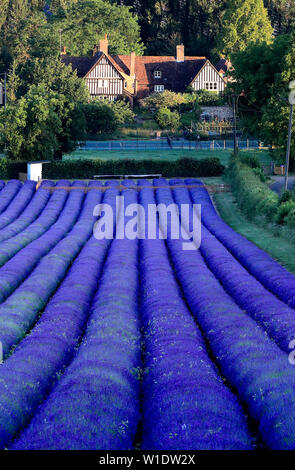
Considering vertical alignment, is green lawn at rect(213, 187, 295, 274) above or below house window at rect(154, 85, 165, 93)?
below

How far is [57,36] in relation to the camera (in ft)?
339

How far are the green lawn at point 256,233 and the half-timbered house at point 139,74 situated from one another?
5388 centimetres

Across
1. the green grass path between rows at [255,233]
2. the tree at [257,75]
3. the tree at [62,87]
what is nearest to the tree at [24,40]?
the tree at [62,87]

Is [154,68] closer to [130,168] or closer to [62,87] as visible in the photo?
[62,87]

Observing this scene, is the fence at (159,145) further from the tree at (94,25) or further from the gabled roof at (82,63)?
the tree at (94,25)

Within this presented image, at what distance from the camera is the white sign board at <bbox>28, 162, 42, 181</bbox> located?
52469mm

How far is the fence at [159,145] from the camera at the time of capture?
73.4m

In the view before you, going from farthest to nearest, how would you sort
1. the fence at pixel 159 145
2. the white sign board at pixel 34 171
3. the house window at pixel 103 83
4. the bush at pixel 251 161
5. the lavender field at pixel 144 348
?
the house window at pixel 103 83 → the fence at pixel 159 145 → the white sign board at pixel 34 171 → the bush at pixel 251 161 → the lavender field at pixel 144 348

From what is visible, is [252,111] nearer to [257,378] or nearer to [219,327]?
[219,327]

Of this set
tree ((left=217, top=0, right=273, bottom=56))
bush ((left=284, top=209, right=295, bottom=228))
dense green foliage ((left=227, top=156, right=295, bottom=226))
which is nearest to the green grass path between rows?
dense green foliage ((left=227, top=156, right=295, bottom=226))

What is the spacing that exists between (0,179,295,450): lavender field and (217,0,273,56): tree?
8879 cm

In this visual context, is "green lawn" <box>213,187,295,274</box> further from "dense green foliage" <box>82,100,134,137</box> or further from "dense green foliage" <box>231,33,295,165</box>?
"dense green foliage" <box>82,100,134,137</box>
